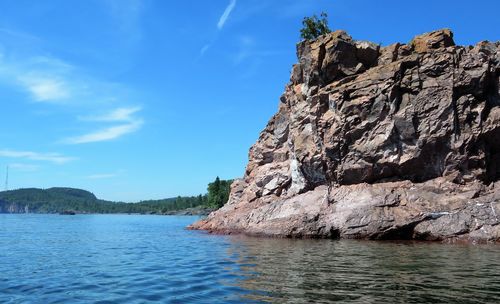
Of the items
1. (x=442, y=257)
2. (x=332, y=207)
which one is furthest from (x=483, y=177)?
(x=442, y=257)

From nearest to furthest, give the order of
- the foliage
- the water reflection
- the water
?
the water reflection < the water < the foliage

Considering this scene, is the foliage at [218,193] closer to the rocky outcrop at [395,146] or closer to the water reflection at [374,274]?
the rocky outcrop at [395,146]

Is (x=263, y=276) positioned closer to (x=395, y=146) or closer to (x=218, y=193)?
(x=395, y=146)

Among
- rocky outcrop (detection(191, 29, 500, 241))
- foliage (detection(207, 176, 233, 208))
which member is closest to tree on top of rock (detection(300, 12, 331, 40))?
rocky outcrop (detection(191, 29, 500, 241))

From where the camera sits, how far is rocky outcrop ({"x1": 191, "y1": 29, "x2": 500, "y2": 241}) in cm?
4125

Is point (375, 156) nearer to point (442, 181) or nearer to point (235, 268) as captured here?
point (442, 181)

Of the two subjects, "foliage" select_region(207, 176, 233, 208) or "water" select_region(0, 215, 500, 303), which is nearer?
"water" select_region(0, 215, 500, 303)

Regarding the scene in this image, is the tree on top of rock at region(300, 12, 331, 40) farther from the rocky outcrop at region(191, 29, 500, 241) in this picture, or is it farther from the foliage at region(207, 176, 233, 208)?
the foliage at region(207, 176, 233, 208)

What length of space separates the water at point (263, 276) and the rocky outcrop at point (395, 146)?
8432mm

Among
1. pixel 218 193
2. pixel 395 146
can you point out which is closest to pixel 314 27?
pixel 395 146

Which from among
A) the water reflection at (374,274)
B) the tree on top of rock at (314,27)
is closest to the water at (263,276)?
the water reflection at (374,274)

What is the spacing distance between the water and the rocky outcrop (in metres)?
8.43

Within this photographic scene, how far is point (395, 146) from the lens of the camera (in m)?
46.1

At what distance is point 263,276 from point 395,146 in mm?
29521
